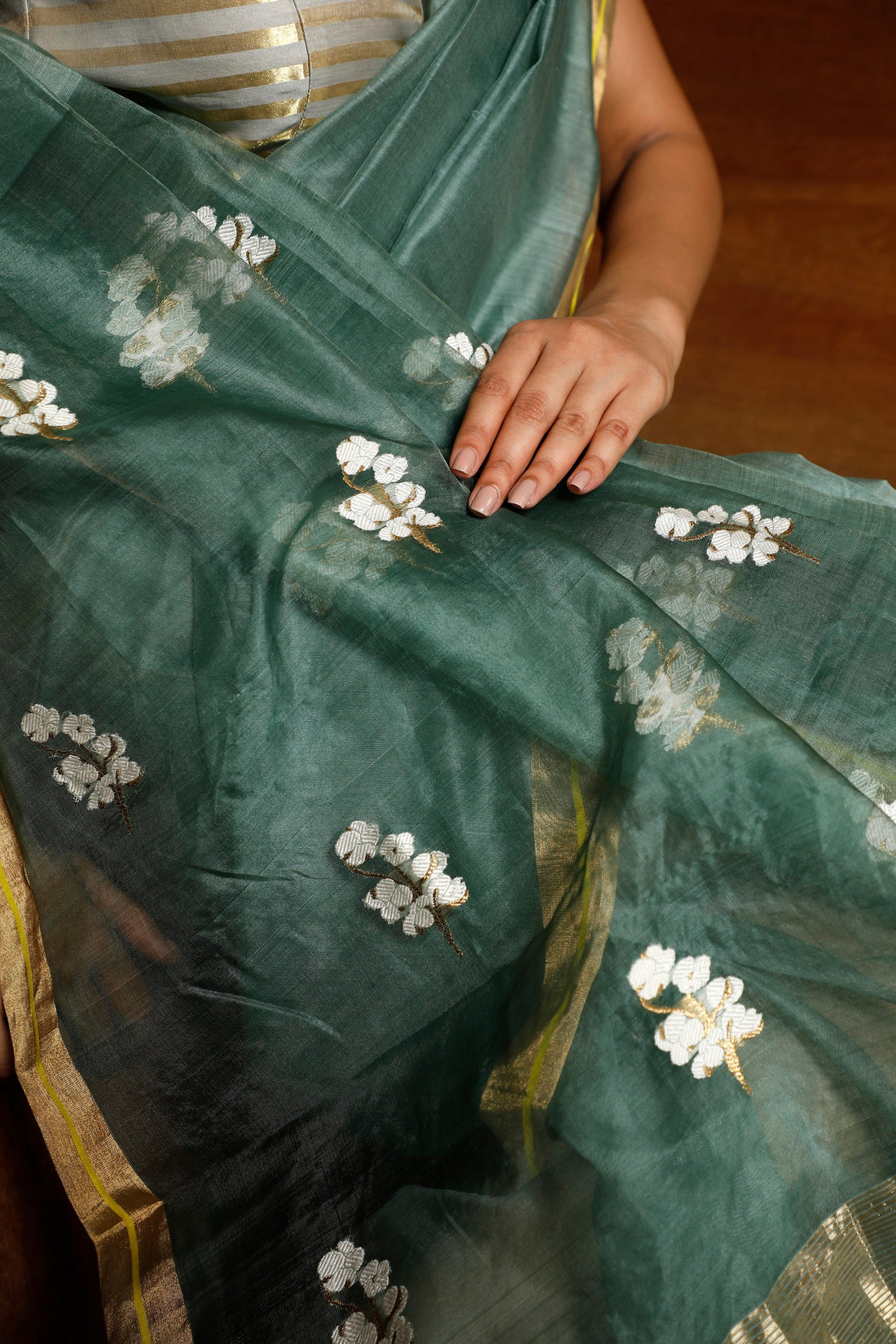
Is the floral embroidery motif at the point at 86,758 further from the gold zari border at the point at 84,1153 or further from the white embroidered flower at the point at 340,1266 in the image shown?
the white embroidered flower at the point at 340,1266

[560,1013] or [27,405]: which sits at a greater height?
[27,405]

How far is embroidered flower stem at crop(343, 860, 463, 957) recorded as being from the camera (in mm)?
323

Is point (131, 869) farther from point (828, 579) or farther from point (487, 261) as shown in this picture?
point (487, 261)

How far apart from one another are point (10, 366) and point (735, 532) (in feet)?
1.01

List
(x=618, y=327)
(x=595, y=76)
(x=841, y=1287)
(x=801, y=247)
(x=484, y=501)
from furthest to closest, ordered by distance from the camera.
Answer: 1. (x=801, y=247)
2. (x=595, y=76)
3. (x=618, y=327)
4. (x=484, y=501)
5. (x=841, y=1287)

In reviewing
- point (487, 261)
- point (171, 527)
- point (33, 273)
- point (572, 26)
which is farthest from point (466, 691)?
point (572, 26)

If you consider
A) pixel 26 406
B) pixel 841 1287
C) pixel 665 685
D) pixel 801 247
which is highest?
pixel 26 406

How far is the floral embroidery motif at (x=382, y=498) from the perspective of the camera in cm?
36

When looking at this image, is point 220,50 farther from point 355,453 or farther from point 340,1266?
point 340,1266

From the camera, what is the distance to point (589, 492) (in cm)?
44

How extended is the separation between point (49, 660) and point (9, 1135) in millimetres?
225

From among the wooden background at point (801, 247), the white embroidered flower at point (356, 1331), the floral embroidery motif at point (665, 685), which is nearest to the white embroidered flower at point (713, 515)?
the floral embroidery motif at point (665, 685)

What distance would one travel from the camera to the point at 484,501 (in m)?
0.38

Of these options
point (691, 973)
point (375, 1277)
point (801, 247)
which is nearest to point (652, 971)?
point (691, 973)
